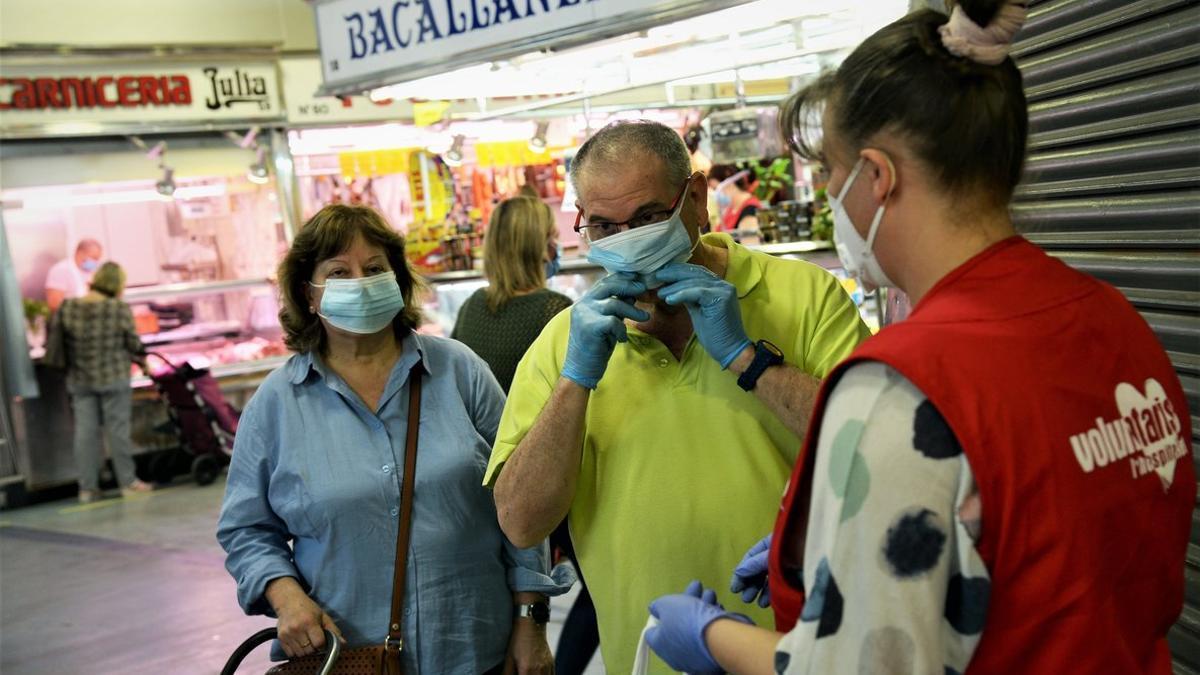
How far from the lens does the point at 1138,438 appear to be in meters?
1.32

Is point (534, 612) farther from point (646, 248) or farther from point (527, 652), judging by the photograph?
point (646, 248)

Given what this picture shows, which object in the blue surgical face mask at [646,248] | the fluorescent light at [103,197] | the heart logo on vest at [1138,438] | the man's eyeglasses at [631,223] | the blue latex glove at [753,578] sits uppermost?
the fluorescent light at [103,197]

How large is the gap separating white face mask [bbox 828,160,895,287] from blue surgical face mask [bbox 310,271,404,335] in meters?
1.69

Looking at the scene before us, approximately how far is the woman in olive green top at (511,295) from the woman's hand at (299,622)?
5.94 ft

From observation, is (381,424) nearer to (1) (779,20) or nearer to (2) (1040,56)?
(2) (1040,56)

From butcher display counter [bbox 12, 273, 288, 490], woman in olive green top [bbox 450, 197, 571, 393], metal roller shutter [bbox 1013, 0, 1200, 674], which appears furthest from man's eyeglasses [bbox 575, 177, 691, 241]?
butcher display counter [bbox 12, 273, 288, 490]

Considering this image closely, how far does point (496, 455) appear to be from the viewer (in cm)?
234

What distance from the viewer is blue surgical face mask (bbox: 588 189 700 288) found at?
7.13 ft

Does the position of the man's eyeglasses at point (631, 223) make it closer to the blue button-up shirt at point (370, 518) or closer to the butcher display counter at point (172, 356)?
the blue button-up shirt at point (370, 518)

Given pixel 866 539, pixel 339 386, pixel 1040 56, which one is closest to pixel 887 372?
pixel 866 539

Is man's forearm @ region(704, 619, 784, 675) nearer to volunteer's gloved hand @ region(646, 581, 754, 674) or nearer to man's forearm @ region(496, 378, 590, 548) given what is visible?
volunteer's gloved hand @ region(646, 581, 754, 674)

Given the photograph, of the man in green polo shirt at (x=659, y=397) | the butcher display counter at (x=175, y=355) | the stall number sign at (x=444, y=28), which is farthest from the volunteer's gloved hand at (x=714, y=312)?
the butcher display counter at (x=175, y=355)

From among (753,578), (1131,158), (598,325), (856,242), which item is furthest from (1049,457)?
(1131,158)

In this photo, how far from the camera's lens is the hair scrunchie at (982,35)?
1.33m
